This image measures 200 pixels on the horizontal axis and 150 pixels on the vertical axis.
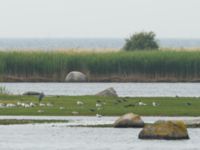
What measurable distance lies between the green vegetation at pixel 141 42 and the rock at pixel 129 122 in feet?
→ 149

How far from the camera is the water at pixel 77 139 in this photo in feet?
105

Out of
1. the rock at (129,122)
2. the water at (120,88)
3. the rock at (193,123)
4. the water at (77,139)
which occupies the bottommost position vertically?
the water at (120,88)

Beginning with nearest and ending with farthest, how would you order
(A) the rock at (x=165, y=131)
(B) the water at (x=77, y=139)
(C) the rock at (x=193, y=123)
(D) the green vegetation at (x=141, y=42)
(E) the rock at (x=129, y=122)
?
1. (B) the water at (x=77, y=139)
2. (A) the rock at (x=165, y=131)
3. (E) the rock at (x=129, y=122)
4. (C) the rock at (x=193, y=123)
5. (D) the green vegetation at (x=141, y=42)

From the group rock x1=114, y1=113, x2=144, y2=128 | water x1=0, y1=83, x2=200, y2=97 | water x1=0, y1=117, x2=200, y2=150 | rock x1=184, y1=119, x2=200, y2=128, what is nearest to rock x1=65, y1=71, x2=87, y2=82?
water x1=0, y1=83, x2=200, y2=97

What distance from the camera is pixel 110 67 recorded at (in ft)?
233

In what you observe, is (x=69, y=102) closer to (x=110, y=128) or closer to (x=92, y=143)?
(x=110, y=128)

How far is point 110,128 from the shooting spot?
36500 mm

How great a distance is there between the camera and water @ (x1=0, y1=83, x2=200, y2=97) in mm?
57594

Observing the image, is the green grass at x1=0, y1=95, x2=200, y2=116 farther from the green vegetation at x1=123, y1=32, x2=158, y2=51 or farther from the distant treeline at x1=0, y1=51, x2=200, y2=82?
the green vegetation at x1=123, y1=32, x2=158, y2=51

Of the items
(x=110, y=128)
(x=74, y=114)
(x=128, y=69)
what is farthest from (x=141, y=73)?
(x=110, y=128)

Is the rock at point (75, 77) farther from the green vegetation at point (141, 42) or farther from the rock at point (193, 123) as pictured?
the rock at point (193, 123)

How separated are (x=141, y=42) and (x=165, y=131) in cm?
4996

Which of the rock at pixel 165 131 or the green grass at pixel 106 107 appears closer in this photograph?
the rock at pixel 165 131

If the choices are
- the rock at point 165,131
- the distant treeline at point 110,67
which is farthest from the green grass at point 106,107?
the distant treeline at point 110,67
